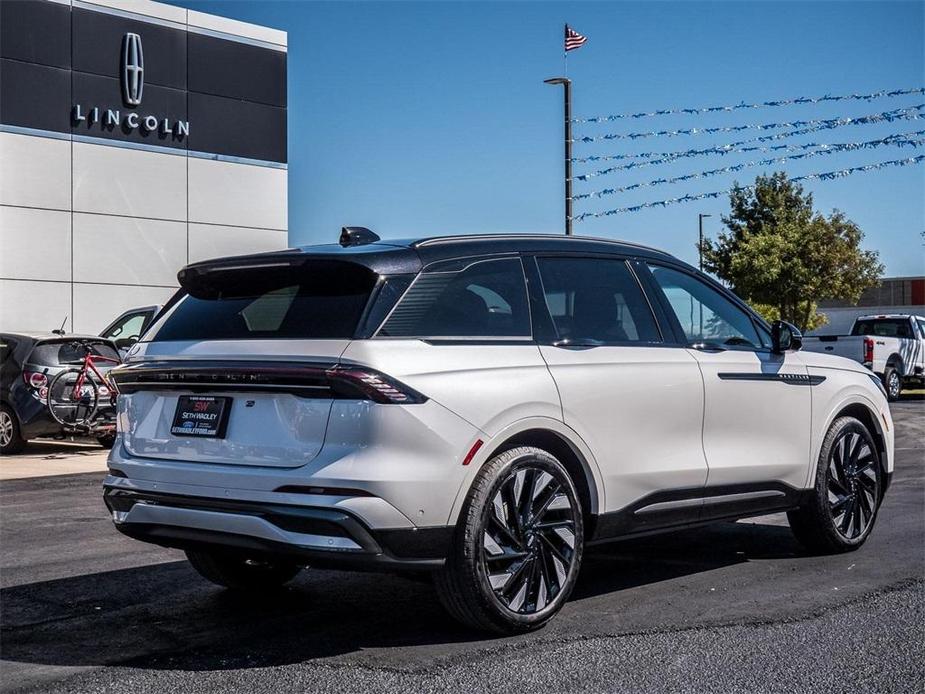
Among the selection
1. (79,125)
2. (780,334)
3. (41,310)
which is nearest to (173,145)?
(79,125)

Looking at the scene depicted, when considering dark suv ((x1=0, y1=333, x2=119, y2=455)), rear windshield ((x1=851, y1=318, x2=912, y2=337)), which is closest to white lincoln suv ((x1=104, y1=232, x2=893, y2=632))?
dark suv ((x1=0, y1=333, x2=119, y2=455))

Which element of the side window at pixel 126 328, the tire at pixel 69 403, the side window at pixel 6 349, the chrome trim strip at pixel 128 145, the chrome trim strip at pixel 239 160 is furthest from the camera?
the chrome trim strip at pixel 239 160

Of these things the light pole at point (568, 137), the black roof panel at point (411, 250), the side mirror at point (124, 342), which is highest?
the light pole at point (568, 137)

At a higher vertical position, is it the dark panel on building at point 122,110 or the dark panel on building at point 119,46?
the dark panel on building at point 119,46

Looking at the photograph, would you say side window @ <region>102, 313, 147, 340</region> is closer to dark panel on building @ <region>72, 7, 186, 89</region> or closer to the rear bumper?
dark panel on building @ <region>72, 7, 186, 89</region>

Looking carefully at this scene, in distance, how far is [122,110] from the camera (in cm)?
2608

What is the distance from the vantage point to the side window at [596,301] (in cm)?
594

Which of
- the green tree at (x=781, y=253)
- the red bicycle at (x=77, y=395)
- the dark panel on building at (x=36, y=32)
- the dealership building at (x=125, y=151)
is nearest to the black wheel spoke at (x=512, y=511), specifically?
the red bicycle at (x=77, y=395)

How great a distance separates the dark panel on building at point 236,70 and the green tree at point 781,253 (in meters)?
24.9

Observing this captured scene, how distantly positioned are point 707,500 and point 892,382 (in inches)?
862

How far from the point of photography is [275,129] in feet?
95.0

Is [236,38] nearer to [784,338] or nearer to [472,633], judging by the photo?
[784,338]

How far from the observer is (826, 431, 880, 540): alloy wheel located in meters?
7.37

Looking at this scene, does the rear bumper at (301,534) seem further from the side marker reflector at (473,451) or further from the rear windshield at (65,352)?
the rear windshield at (65,352)
